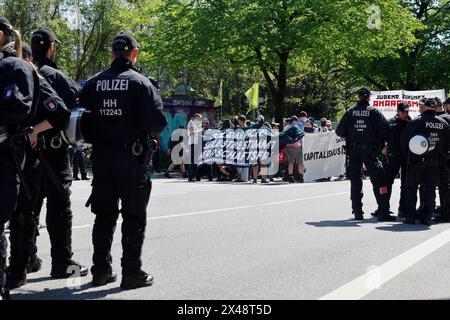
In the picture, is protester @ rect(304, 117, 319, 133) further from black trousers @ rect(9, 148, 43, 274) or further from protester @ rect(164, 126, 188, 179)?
black trousers @ rect(9, 148, 43, 274)

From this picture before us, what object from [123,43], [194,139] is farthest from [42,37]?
[194,139]

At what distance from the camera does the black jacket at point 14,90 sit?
14.0 feet

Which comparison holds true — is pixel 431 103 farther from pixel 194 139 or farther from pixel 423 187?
pixel 194 139

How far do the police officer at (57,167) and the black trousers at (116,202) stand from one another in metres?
0.44

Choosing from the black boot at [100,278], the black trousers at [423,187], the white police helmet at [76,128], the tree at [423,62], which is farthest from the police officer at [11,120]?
the tree at [423,62]

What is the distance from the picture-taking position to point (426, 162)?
33.1 feet

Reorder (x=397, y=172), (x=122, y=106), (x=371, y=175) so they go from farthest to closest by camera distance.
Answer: (x=397, y=172) < (x=371, y=175) < (x=122, y=106)

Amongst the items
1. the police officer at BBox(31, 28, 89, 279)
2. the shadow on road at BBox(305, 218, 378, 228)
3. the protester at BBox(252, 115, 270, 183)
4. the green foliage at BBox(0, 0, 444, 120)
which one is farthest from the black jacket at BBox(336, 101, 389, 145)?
the green foliage at BBox(0, 0, 444, 120)

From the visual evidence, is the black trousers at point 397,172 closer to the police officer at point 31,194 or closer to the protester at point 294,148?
the police officer at point 31,194

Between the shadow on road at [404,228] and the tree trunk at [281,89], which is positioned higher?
the tree trunk at [281,89]

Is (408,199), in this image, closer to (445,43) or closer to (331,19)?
(331,19)

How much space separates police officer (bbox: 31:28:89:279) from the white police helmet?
37cm

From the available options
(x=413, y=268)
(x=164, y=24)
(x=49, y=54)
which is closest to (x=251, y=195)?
(x=413, y=268)

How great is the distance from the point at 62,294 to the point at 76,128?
1243mm
